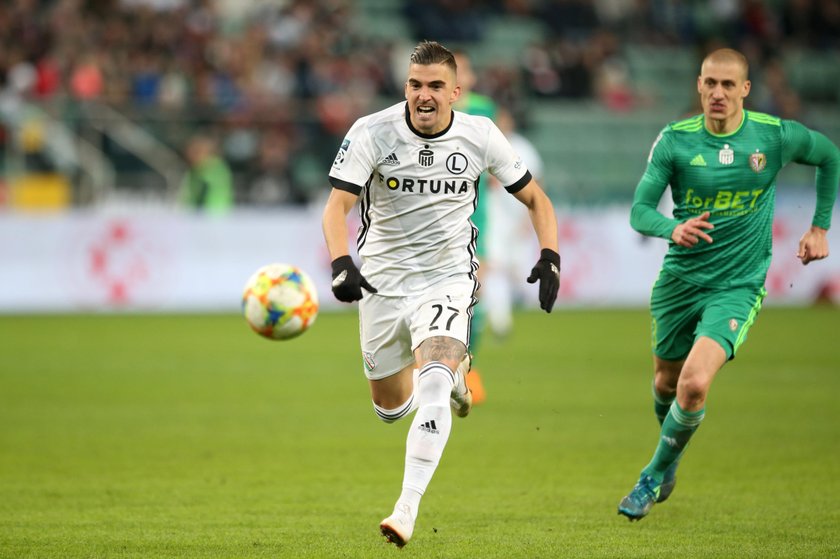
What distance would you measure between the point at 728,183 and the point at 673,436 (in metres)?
1.44

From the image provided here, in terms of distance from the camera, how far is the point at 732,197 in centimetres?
754

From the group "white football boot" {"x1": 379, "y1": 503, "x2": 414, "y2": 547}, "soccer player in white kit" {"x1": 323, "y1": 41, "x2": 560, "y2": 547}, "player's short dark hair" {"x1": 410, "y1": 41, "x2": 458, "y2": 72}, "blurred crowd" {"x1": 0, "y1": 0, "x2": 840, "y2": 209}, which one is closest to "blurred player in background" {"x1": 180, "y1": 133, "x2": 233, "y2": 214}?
"blurred crowd" {"x1": 0, "y1": 0, "x2": 840, "y2": 209}

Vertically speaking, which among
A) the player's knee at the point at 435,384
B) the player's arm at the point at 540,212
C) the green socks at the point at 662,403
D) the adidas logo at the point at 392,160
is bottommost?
the green socks at the point at 662,403

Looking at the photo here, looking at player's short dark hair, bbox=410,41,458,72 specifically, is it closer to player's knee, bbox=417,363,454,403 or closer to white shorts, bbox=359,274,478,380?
white shorts, bbox=359,274,478,380

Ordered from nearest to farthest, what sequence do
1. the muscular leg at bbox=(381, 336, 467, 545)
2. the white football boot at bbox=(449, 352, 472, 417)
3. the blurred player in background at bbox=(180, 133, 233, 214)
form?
the muscular leg at bbox=(381, 336, 467, 545)
the white football boot at bbox=(449, 352, 472, 417)
the blurred player in background at bbox=(180, 133, 233, 214)

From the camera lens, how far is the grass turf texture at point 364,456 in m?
6.67

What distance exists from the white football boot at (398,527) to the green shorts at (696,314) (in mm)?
2134

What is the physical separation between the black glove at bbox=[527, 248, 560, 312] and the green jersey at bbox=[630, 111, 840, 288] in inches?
30.2

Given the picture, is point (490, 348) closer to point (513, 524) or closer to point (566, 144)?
point (513, 524)

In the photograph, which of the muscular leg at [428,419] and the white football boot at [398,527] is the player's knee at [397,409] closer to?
the muscular leg at [428,419]

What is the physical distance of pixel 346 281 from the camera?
652cm

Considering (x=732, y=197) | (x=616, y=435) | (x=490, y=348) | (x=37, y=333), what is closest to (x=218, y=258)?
(x=37, y=333)

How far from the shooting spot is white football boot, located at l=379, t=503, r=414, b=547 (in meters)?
5.96

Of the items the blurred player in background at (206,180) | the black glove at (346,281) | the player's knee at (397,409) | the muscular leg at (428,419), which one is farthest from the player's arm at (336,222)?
the blurred player in background at (206,180)
